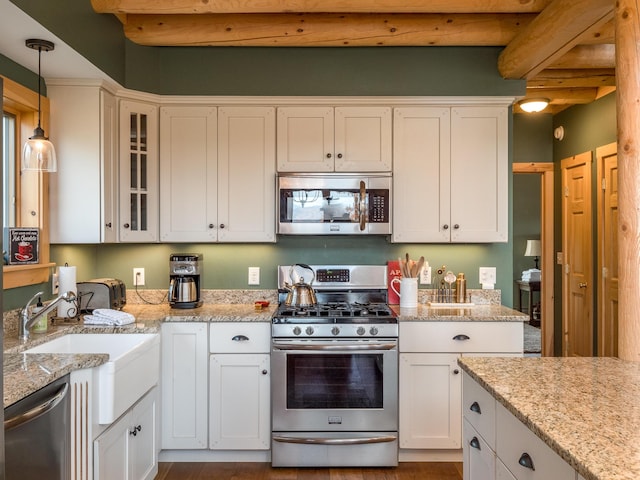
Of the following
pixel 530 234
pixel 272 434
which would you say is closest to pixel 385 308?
pixel 272 434

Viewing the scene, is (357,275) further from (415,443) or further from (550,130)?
(550,130)

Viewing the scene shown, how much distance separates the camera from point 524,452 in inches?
53.5

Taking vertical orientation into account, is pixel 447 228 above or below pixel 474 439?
above

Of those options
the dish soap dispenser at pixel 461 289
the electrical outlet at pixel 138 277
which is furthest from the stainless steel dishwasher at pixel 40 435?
the dish soap dispenser at pixel 461 289

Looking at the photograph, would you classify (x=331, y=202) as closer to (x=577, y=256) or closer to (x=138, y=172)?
(x=138, y=172)

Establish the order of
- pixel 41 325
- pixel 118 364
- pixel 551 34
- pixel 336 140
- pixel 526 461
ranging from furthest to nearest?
pixel 336 140 → pixel 551 34 → pixel 41 325 → pixel 118 364 → pixel 526 461

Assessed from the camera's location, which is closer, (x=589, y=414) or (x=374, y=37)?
(x=589, y=414)

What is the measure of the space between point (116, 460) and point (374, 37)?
2829 millimetres

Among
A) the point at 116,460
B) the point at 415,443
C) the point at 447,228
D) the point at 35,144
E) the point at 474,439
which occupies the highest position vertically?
the point at 35,144

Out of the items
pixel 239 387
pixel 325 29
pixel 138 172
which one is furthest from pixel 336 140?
pixel 239 387

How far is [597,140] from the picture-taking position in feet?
14.0

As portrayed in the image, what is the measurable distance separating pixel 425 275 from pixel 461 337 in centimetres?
67

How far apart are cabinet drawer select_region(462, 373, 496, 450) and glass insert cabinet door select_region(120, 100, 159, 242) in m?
2.27

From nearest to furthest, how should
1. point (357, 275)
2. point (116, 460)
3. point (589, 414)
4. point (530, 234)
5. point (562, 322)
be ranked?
1. point (589, 414)
2. point (116, 460)
3. point (357, 275)
4. point (562, 322)
5. point (530, 234)
